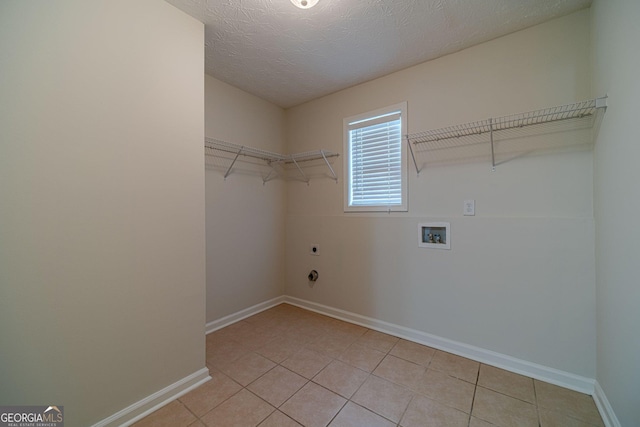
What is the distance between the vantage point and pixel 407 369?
5.74 feet

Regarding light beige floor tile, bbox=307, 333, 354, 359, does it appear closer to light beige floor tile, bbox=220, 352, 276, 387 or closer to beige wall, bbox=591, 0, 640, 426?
light beige floor tile, bbox=220, 352, 276, 387

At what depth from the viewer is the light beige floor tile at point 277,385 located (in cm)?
150

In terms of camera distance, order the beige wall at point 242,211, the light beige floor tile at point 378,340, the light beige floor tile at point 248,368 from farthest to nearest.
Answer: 1. the beige wall at point 242,211
2. the light beige floor tile at point 378,340
3. the light beige floor tile at point 248,368

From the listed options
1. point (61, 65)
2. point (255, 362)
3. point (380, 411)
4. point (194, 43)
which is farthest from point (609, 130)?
point (61, 65)

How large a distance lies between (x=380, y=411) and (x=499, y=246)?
135 cm

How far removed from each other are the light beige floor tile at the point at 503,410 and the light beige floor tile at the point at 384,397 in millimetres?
377

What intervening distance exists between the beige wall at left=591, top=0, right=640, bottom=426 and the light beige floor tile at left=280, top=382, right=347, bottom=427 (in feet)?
4.34

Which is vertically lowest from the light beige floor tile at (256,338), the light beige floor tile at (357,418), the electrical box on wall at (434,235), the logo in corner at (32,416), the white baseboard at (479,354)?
the light beige floor tile at (357,418)

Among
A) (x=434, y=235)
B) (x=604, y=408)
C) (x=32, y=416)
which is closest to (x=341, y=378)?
(x=434, y=235)

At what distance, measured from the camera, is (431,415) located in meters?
1.36

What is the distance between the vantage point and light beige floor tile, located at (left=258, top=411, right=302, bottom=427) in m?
1.30

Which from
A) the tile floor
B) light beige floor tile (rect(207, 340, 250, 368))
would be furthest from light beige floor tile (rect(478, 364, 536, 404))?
light beige floor tile (rect(207, 340, 250, 368))

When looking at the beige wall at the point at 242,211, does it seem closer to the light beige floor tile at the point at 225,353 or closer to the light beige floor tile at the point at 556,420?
the light beige floor tile at the point at 225,353


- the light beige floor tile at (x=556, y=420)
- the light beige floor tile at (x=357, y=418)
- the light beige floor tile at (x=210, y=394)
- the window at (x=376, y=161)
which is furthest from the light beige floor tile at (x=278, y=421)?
the window at (x=376, y=161)
